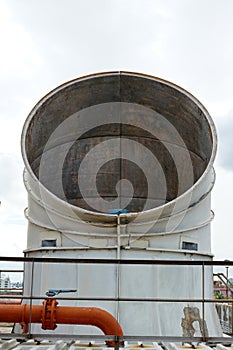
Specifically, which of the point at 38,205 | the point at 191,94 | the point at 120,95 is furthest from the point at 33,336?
the point at 120,95

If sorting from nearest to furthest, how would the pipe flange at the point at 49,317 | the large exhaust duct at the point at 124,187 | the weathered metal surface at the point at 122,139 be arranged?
the pipe flange at the point at 49,317
the large exhaust duct at the point at 124,187
the weathered metal surface at the point at 122,139

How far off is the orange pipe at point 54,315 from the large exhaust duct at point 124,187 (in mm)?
888

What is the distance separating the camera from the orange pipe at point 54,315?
4.74m

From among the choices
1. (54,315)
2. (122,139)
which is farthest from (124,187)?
(54,315)

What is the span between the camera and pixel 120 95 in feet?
30.1

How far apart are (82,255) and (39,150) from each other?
3025 mm

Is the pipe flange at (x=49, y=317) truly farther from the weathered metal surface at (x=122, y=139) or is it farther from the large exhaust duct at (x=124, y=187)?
the weathered metal surface at (x=122, y=139)

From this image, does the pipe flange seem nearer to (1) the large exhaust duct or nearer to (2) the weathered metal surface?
(1) the large exhaust duct

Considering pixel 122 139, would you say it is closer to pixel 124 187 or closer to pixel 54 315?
pixel 124 187

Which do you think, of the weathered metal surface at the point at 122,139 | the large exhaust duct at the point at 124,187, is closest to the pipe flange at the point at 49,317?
the large exhaust duct at the point at 124,187

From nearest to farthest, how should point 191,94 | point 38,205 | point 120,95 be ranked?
point 38,205
point 191,94
point 120,95

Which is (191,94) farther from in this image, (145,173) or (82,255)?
(82,255)

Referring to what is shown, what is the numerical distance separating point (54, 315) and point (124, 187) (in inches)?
Answer: 197

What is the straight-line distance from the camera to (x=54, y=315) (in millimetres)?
4738
